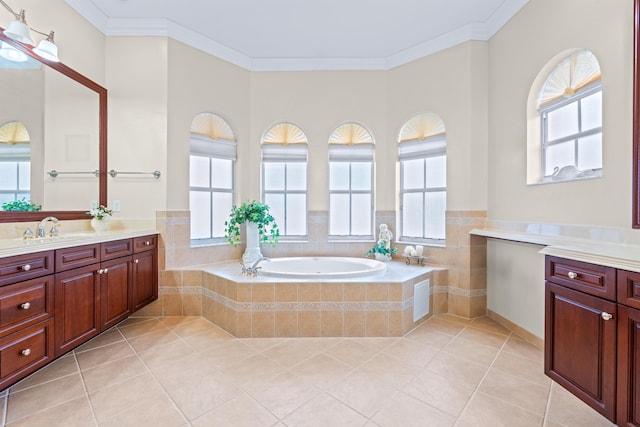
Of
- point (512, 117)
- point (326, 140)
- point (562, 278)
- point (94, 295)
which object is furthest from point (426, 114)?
point (94, 295)

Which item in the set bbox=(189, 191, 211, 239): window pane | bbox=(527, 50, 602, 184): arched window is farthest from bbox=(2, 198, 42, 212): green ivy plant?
bbox=(527, 50, 602, 184): arched window

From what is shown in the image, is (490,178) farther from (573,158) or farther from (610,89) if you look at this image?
(610,89)

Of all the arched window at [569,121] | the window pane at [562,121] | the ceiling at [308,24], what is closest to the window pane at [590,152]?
the arched window at [569,121]

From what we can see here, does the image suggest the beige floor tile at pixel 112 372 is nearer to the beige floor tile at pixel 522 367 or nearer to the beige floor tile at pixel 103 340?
the beige floor tile at pixel 103 340

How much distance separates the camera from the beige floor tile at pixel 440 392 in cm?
169

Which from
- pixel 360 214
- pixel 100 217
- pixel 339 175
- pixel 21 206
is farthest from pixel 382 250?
pixel 21 206

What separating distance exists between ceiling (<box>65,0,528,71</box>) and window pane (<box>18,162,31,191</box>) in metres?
1.57

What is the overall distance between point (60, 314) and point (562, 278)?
3024 millimetres

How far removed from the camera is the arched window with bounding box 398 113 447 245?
3.38 metres

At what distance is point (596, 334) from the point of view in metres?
1.35

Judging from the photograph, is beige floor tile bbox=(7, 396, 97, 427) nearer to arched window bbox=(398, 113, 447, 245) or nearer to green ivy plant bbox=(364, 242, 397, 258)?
green ivy plant bbox=(364, 242, 397, 258)

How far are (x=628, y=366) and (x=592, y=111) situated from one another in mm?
1673

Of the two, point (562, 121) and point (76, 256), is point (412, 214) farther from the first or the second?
point (76, 256)

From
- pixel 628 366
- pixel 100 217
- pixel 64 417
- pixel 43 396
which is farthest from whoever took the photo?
pixel 100 217
